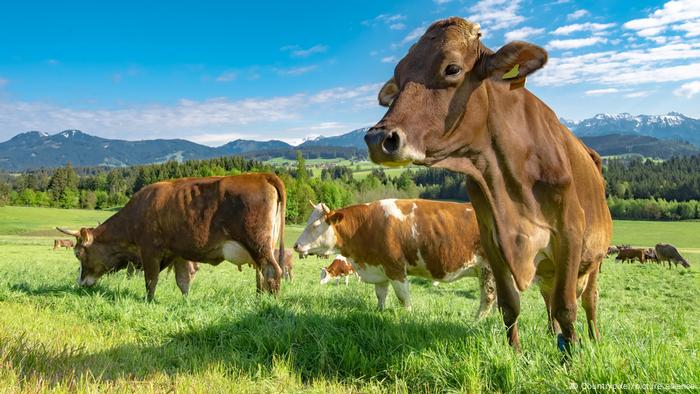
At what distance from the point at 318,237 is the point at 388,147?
7.04 metres

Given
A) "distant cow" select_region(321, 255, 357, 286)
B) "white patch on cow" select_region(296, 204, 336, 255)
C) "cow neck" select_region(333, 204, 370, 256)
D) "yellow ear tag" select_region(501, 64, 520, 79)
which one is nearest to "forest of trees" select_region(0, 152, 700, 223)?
"distant cow" select_region(321, 255, 357, 286)

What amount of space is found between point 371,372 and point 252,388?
0.98m

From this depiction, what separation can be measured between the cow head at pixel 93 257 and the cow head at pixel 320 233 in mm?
3960

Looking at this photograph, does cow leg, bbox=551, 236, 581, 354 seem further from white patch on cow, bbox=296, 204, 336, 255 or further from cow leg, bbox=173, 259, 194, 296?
cow leg, bbox=173, 259, 194, 296

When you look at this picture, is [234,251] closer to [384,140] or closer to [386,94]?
[386,94]

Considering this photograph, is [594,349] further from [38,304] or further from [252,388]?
[38,304]

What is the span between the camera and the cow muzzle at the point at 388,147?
2801 mm

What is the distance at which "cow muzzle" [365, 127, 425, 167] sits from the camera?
9.19ft

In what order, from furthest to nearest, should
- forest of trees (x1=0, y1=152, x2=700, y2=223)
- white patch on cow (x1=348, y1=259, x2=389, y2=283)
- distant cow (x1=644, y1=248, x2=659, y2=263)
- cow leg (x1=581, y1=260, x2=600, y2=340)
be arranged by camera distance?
forest of trees (x1=0, y1=152, x2=700, y2=223) → distant cow (x1=644, y1=248, x2=659, y2=263) → white patch on cow (x1=348, y1=259, x2=389, y2=283) → cow leg (x1=581, y1=260, x2=600, y2=340)

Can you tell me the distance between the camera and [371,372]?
381 cm

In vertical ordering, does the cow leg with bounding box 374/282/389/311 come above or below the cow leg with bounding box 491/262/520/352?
below

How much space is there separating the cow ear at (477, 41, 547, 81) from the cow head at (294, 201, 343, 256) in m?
6.36

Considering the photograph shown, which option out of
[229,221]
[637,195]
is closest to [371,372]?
[229,221]

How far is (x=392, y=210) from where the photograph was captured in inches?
353
